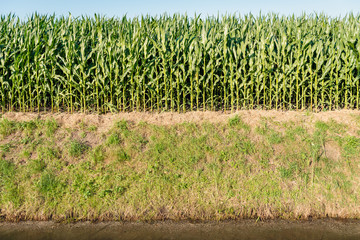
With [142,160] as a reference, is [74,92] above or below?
above

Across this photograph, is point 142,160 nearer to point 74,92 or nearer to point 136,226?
point 136,226

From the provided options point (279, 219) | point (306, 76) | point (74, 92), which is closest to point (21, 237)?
point (279, 219)

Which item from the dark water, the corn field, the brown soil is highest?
the corn field

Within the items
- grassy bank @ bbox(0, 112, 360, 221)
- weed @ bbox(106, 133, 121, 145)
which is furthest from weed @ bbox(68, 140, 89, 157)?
weed @ bbox(106, 133, 121, 145)

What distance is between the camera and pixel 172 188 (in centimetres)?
539

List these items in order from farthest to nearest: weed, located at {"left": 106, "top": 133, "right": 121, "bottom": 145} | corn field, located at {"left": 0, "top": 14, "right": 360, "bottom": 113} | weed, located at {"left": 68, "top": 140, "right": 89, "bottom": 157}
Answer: corn field, located at {"left": 0, "top": 14, "right": 360, "bottom": 113}, weed, located at {"left": 106, "top": 133, "right": 121, "bottom": 145}, weed, located at {"left": 68, "top": 140, "right": 89, "bottom": 157}

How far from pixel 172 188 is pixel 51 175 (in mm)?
2174

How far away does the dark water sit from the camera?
4.44 metres

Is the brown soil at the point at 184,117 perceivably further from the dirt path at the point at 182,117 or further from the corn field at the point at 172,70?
the corn field at the point at 172,70

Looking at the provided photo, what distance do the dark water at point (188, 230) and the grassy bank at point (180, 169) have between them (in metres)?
0.20

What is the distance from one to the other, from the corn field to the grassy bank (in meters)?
1.03

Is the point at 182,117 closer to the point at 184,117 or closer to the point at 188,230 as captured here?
the point at 184,117

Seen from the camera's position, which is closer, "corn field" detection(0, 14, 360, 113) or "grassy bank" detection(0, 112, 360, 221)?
"grassy bank" detection(0, 112, 360, 221)

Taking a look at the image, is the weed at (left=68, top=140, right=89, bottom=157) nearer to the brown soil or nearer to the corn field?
the brown soil
